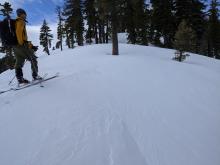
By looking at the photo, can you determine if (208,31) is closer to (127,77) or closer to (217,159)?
(127,77)

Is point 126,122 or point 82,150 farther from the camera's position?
point 126,122

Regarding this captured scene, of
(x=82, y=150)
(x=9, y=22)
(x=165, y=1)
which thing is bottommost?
(x=82, y=150)

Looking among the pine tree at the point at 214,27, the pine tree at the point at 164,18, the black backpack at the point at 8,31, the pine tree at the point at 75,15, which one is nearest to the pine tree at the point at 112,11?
the black backpack at the point at 8,31

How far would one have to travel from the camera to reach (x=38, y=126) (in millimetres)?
5055

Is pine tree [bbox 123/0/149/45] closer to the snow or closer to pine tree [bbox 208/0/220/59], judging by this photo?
pine tree [bbox 208/0/220/59]

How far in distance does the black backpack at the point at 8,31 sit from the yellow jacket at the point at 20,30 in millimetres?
127

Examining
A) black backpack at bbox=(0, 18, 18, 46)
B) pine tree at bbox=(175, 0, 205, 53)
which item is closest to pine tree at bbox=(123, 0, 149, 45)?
pine tree at bbox=(175, 0, 205, 53)

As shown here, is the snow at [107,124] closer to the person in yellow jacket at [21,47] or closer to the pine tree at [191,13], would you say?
the person in yellow jacket at [21,47]

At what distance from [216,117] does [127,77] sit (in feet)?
12.9

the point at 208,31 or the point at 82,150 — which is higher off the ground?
the point at 208,31

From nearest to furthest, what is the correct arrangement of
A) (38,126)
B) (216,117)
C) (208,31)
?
(38,126) < (216,117) < (208,31)

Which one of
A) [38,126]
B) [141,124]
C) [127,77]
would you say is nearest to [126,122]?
[141,124]

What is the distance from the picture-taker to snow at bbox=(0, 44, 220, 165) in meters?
4.25

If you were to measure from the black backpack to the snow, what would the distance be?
1675 mm
